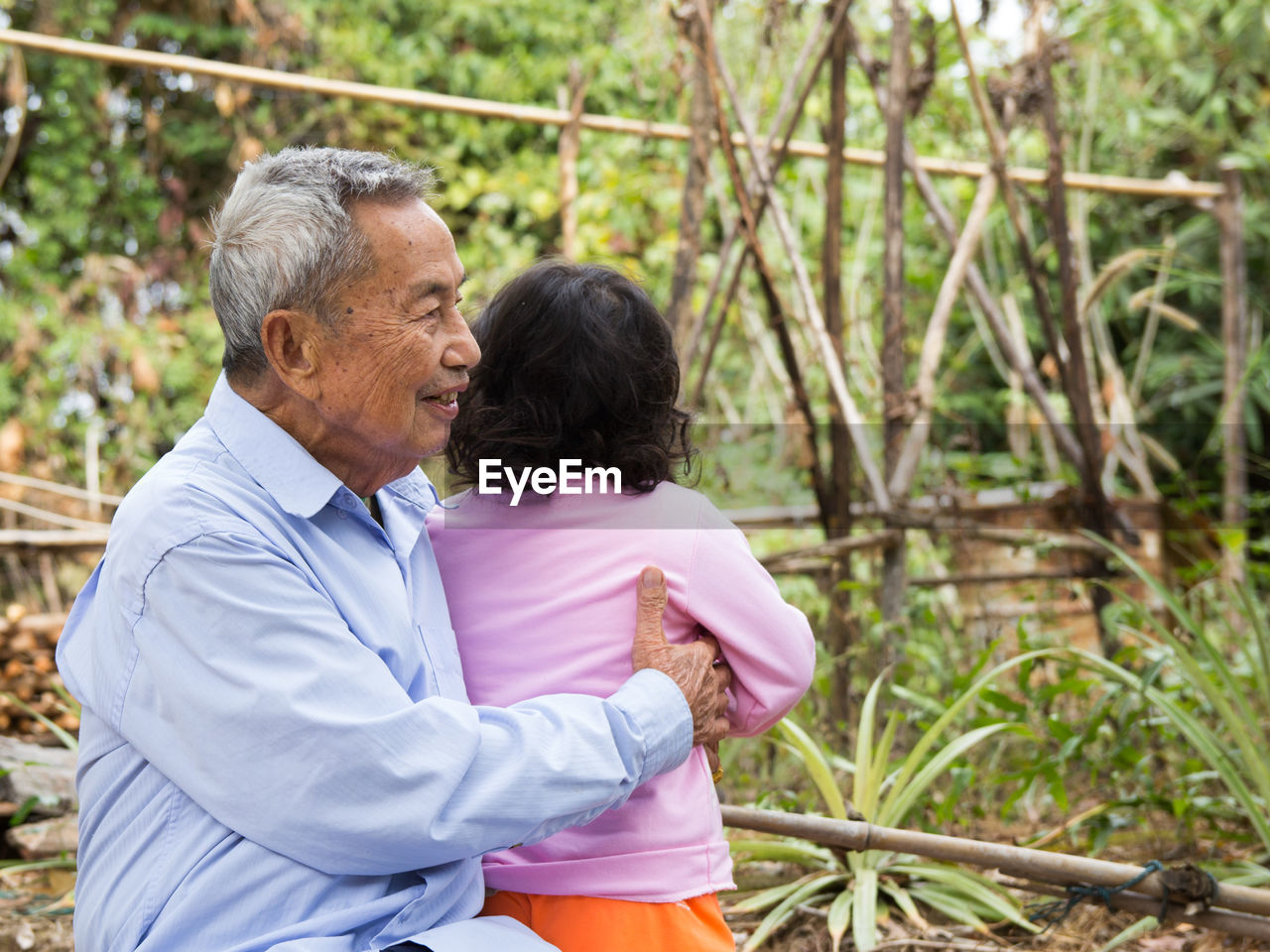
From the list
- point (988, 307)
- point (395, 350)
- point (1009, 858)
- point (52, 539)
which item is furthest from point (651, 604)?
point (52, 539)

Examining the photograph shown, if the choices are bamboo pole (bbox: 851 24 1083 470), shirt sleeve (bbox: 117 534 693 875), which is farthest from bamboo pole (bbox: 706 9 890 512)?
shirt sleeve (bbox: 117 534 693 875)

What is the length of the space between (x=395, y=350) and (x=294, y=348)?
4.4 inches

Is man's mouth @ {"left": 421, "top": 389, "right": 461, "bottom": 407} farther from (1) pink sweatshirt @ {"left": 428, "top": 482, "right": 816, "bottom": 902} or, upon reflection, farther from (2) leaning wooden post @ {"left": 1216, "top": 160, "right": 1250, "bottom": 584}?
(2) leaning wooden post @ {"left": 1216, "top": 160, "right": 1250, "bottom": 584}

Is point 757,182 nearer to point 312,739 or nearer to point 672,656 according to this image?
point 672,656

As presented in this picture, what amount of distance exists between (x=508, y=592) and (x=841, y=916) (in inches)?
42.4

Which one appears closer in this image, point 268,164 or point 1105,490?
point 268,164

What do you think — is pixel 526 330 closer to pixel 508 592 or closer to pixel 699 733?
pixel 508 592

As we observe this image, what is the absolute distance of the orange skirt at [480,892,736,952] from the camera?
4.17ft

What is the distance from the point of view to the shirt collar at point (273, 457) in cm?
124

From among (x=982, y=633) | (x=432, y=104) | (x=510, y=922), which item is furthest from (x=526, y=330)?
(x=982, y=633)

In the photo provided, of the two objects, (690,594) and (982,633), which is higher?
(690,594)

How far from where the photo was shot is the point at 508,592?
1.42 metres

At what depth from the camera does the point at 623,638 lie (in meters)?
1.35

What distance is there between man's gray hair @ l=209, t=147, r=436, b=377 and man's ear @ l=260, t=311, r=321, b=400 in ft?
0.04
